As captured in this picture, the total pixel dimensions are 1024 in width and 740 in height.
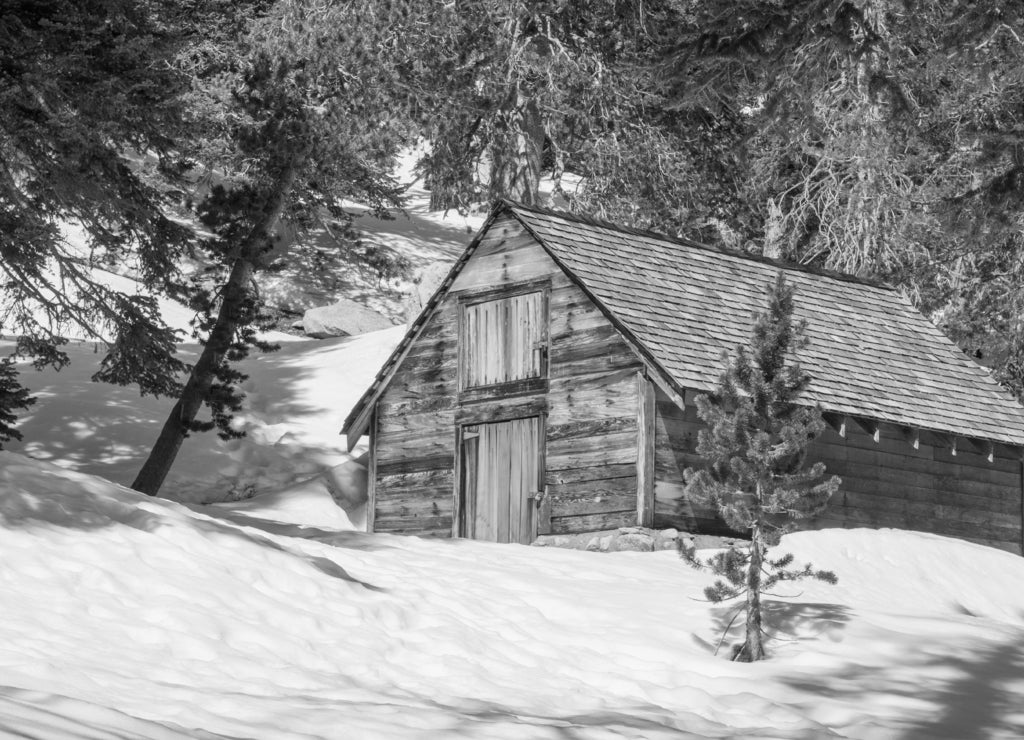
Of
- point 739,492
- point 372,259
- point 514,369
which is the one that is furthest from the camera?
point 372,259

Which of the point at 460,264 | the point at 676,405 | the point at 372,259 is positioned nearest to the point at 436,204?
the point at 372,259

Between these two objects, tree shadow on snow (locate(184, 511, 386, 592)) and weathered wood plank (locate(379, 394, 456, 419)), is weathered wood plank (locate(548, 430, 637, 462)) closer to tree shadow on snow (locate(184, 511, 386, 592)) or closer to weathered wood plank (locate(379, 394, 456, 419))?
weathered wood plank (locate(379, 394, 456, 419))

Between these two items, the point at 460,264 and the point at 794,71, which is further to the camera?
the point at 460,264

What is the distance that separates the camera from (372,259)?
3331cm

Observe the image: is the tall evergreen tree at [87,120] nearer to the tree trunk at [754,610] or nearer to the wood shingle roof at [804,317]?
the wood shingle roof at [804,317]

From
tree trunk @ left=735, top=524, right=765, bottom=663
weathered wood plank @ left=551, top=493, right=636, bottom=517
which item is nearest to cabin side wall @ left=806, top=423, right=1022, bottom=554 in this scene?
weathered wood plank @ left=551, top=493, right=636, bottom=517

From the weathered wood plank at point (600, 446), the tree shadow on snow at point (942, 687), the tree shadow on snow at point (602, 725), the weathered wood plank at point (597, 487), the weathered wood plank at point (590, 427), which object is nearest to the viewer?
the tree shadow on snow at point (602, 725)

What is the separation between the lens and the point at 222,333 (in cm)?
2312

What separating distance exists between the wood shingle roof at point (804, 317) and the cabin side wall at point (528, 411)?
545 millimetres

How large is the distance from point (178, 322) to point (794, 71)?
32515 mm

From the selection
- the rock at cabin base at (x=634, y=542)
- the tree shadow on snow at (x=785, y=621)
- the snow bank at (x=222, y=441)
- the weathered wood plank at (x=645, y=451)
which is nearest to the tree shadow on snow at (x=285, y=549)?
the tree shadow on snow at (x=785, y=621)

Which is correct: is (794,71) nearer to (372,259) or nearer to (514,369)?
(514,369)

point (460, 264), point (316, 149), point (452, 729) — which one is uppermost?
point (316, 149)

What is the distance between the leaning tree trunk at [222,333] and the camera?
2316cm
